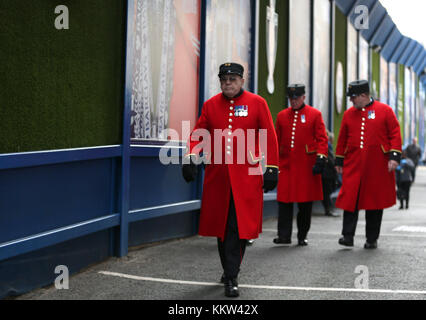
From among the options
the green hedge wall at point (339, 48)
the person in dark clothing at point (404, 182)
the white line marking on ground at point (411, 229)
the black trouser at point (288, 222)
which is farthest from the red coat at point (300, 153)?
the green hedge wall at point (339, 48)

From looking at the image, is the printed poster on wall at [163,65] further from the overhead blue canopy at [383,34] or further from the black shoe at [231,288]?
the overhead blue canopy at [383,34]

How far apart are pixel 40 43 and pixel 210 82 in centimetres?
409

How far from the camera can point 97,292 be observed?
4824mm

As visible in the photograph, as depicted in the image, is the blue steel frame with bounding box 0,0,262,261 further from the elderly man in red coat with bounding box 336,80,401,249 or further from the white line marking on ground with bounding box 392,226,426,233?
the white line marking on ground with bounding box 392,226,426,233

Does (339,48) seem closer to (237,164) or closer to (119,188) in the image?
(119,188)

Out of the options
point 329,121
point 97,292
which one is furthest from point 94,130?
point 329,121

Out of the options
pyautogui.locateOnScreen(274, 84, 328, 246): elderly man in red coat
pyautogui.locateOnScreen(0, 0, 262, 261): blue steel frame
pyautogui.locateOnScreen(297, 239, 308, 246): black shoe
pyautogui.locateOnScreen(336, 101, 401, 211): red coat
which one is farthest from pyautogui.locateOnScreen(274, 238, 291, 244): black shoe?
pyautogui.locateOnScreen(0, 0, 262, 261): blue steel frame

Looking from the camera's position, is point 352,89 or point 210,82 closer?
point 352,89

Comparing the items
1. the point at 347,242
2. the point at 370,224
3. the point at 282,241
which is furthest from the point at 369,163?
the point at 282,241

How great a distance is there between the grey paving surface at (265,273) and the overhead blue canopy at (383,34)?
1002cm

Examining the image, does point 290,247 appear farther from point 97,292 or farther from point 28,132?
point 28,132

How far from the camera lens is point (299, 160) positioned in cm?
729

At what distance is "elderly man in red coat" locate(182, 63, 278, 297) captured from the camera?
488cm
